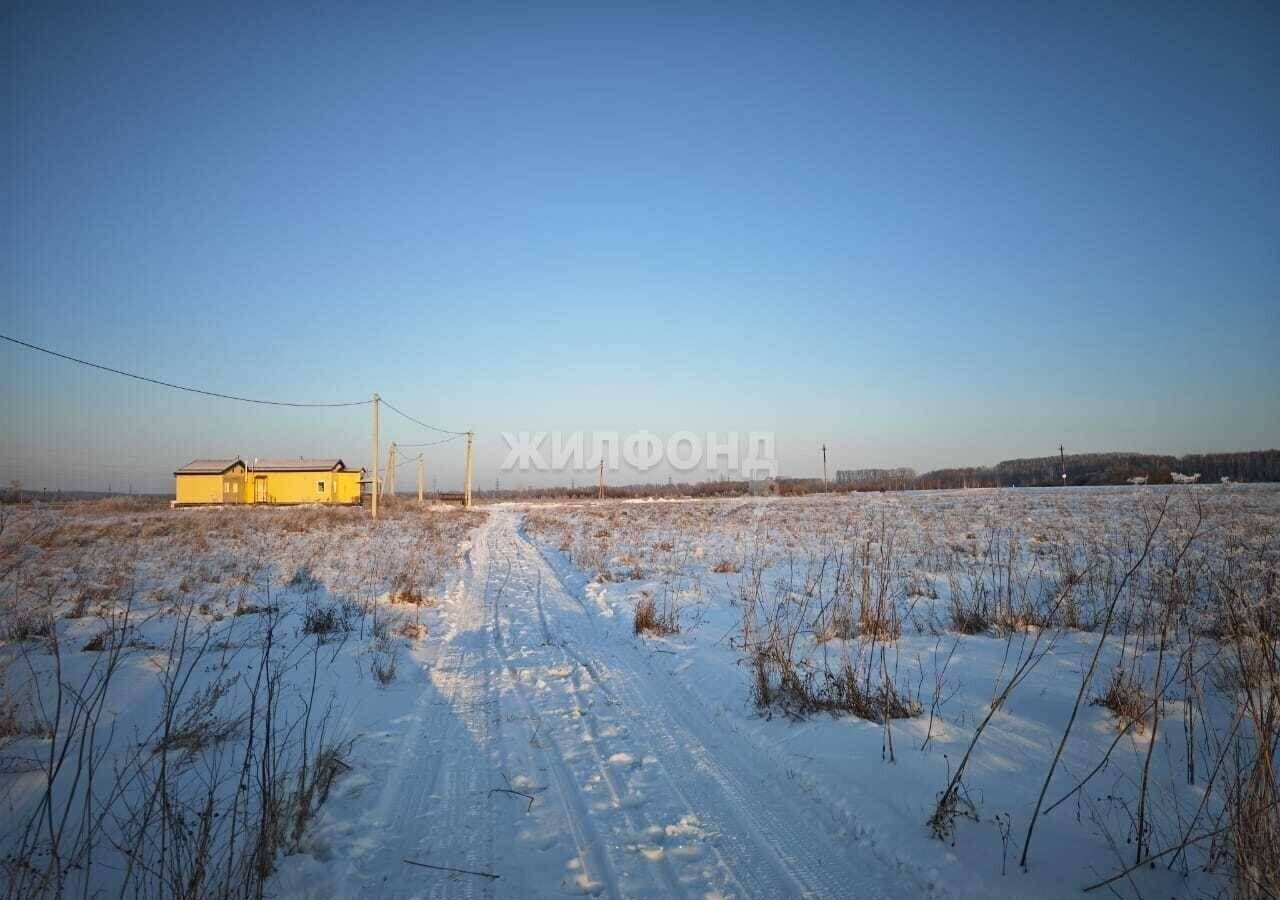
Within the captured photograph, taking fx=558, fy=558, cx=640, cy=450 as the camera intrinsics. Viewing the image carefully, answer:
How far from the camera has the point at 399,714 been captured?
16.3 ft

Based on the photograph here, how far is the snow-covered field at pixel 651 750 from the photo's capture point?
2688 mm

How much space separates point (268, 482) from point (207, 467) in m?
4.90

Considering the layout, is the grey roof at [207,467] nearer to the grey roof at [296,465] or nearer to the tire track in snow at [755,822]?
the grey roof at [296,465]

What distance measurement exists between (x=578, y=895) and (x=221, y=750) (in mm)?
2755

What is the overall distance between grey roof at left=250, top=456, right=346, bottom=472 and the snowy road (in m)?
56.1

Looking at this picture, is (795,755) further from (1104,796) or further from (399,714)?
(399,714)

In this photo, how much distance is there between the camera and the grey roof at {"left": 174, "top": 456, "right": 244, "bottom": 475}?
159 ft

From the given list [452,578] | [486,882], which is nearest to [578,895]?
[486,882]

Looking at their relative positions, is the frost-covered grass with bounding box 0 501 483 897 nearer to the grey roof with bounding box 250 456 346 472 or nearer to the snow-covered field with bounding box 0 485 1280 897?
the snow-covered field with bounding box 0 485 1280 897

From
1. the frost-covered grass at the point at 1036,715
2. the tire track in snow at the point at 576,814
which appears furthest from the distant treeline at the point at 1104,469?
the tire track in snow at the point at 576,814

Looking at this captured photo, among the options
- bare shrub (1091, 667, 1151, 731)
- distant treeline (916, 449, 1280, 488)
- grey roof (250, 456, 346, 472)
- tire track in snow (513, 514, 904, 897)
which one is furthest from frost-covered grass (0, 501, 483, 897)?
grey roof (250, 456, 346, 472)

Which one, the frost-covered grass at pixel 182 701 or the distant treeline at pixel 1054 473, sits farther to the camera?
the distant treeline at pixel 1054 473

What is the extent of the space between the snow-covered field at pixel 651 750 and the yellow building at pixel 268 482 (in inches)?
1921

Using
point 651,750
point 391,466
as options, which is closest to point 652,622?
point 651,750
